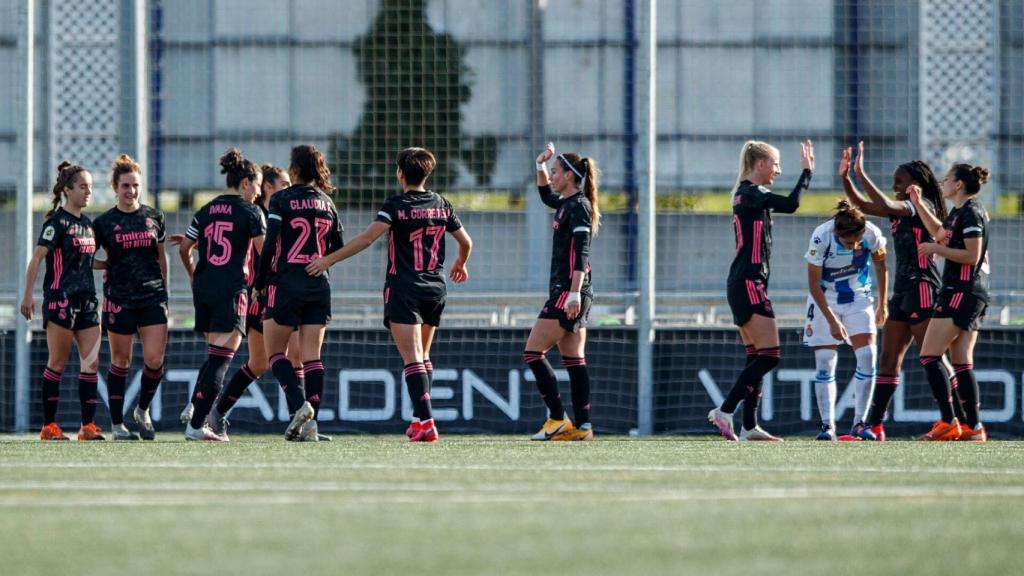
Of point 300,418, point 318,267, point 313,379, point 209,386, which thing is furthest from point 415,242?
point 209,386

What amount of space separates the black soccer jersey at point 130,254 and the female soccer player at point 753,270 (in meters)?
3.31

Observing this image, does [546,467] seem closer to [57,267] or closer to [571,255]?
[571,255]

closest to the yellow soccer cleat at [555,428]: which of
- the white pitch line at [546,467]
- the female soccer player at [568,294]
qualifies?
the female soccer player at [568,294]

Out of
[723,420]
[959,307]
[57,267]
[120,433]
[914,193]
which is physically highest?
[914,193]

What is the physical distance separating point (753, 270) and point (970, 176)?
4.92ft

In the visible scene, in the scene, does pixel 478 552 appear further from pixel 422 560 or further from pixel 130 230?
pixel 130 230

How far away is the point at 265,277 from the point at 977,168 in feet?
13.4

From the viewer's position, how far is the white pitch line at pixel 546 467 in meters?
6.12

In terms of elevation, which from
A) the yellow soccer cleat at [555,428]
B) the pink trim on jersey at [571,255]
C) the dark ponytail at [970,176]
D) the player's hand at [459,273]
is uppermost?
the dark ponytail at [970,176]

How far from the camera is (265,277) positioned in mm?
8562

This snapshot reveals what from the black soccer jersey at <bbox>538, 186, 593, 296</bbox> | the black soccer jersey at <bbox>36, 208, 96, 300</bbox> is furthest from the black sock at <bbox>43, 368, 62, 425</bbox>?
the black soccer jersey at <bbox>538, 186, 593, 296</bbox>

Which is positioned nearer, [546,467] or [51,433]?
[546,467]

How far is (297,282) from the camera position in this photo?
8.59 m

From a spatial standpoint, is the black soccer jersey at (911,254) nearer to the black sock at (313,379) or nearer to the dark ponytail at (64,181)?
the black sock at (313,379)
